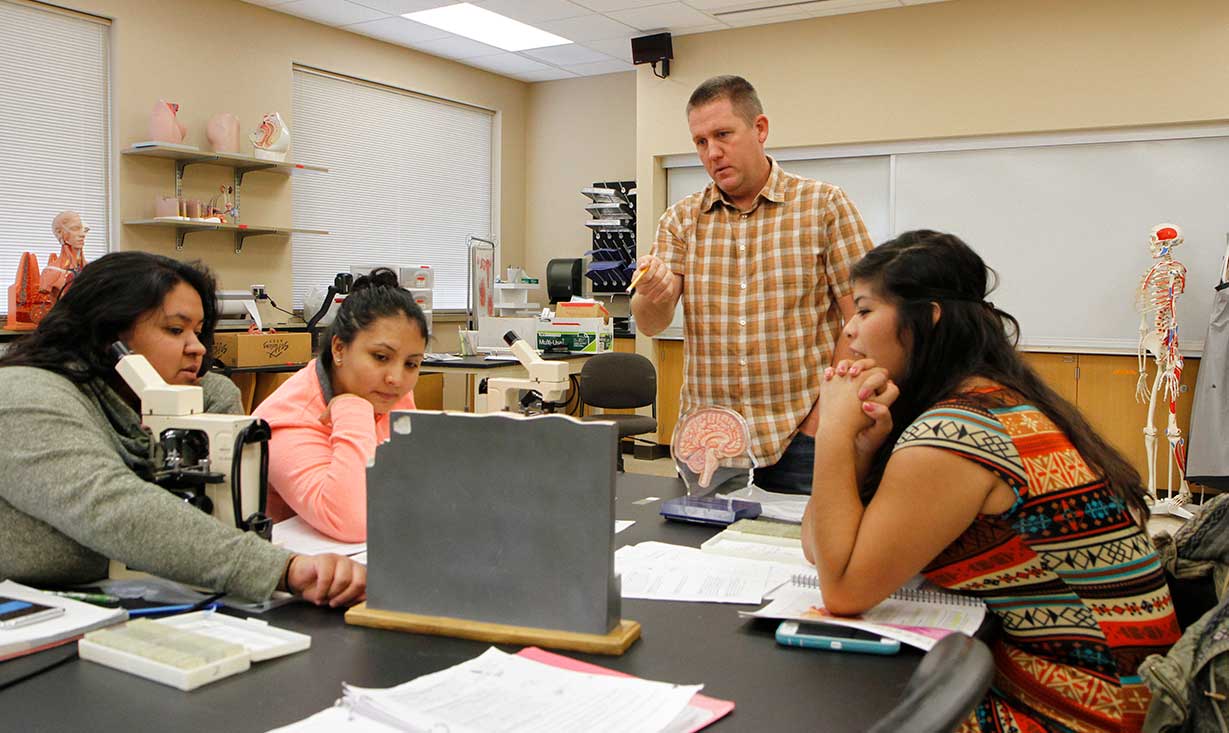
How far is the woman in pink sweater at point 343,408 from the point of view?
1.69m

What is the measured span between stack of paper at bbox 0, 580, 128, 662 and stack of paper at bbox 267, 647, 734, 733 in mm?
404

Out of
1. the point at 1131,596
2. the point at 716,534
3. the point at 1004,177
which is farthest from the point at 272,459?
the point at 1004,177

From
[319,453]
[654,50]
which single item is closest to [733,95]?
[319,453]

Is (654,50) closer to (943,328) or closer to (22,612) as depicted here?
(943,328)

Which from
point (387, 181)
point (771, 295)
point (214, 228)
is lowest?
point (771, 295)

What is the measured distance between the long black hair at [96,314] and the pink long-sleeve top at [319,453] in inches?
11.9

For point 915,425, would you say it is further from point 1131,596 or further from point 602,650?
point 602,650

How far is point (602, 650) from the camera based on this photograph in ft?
3.72

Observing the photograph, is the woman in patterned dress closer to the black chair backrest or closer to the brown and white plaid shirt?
the brown and white plaid shirt

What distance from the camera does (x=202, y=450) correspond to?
137 centimetres

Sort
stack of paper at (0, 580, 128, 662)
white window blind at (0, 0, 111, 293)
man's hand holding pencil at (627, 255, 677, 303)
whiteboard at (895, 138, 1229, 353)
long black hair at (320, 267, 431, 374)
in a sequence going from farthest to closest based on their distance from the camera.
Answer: whiteboard at (895, 138, 1229, 353) → white window blind at (0, 0, 111, 293) → man's hand holding pencil at (627, 255, 677, 303) → long black hair at (320, 267, 431, 374) → stack of paper at (0, 580, 128, 662)

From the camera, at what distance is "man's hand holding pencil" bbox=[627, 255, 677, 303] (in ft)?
7.38

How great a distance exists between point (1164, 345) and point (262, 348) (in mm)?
4622

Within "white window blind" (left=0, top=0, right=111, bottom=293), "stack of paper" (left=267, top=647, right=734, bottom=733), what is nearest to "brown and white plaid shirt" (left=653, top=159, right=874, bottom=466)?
"stack of paper" (left=267, top=647, right=734, bottom=733)
